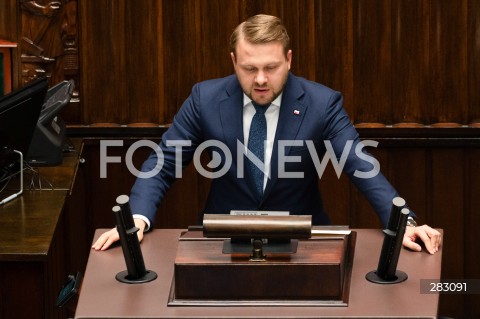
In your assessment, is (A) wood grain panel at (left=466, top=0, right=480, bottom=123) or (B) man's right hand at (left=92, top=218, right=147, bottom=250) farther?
(A) wood grain panel at (left=466, top=0, right=480, bottom=123)

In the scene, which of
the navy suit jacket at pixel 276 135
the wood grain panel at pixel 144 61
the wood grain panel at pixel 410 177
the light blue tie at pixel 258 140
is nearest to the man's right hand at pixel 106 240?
the navy suit jacket at pixel 276 135

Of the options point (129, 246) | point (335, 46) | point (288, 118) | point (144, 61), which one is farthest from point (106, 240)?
point (335, 46)

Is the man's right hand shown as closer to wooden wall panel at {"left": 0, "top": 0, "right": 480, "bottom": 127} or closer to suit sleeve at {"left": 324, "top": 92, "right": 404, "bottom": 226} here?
suit sleeve at {"left": 324, "top": 92, "right": 404, "bottom": 226}

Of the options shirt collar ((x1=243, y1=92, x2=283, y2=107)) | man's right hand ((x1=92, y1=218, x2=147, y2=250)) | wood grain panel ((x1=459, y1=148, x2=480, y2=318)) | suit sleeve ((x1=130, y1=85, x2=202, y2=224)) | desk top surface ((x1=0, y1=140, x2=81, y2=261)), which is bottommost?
wood grain panel ((x1=459, y1=148, x2=480, y2=318))

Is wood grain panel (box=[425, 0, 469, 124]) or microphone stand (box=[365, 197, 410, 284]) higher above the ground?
wood grain panel (box=[425, 0, 469, 124])

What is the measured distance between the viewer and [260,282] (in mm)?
2715

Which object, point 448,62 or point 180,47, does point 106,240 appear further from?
point 448,62

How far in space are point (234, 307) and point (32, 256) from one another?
98 cm

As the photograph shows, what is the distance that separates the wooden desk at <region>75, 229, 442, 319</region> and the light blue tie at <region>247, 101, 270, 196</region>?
2.52ft

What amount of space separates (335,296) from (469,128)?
2555 mm

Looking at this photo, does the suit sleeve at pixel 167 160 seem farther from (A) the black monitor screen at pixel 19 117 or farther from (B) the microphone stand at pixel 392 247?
(B) the microphone stand at pixel 392 247

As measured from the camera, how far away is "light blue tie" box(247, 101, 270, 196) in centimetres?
380

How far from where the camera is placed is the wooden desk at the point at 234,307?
8.57ft

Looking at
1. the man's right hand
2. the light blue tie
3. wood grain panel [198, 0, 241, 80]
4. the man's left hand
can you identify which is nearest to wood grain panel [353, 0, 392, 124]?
→ wood grain panel [198, 0, 241, 80]
